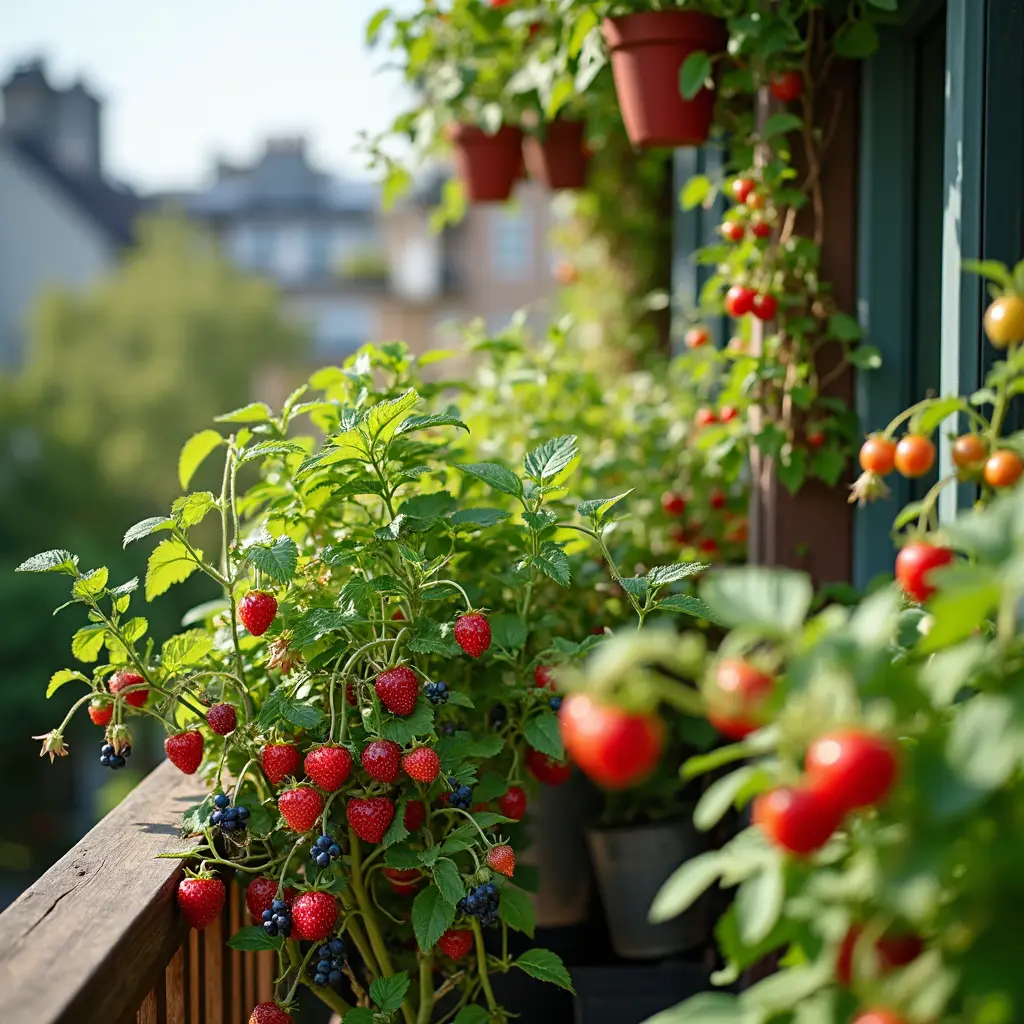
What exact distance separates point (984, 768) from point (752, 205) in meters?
1.70

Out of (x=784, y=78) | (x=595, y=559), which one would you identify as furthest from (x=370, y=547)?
(x=784, y=78)

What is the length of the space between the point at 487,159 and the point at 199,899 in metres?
2.60

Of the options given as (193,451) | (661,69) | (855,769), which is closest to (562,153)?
(661,69)

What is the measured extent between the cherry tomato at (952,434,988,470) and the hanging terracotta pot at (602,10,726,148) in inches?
56.2

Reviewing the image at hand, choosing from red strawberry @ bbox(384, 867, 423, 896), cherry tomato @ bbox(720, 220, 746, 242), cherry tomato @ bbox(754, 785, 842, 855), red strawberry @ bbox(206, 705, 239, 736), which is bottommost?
red strawberry @ bbox(384, 867, 423, 896)

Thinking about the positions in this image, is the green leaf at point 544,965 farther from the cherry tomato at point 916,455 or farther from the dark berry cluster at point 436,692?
the cherry tomato at point 916,455

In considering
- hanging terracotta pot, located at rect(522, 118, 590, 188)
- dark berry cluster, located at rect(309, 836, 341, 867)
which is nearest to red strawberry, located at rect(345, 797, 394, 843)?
dark berry cluster, located at rect(309, 836, 341, 867)

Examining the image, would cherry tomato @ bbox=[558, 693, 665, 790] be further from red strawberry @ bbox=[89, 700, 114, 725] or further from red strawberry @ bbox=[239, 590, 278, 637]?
red strawberry @ bbox=[89, 700, 114, 725]

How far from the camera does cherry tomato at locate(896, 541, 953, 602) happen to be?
103 centimetres

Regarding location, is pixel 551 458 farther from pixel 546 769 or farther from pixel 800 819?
pixel 800 819

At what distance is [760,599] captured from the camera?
0.79m

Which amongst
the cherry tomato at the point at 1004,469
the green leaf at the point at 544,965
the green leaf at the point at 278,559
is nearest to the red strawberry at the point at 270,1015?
the green leaf at the point at 544,965

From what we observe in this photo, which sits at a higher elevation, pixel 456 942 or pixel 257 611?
pixel 257 611

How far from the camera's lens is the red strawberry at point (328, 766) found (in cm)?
140
